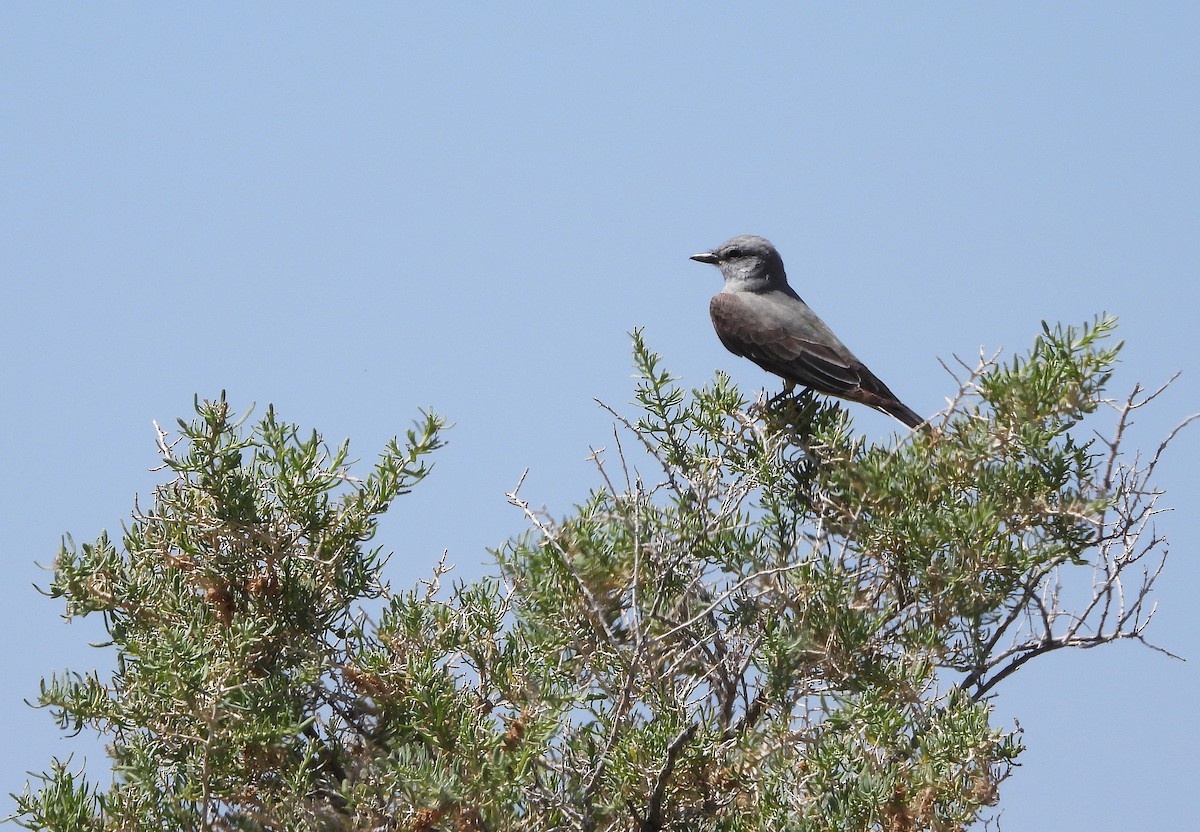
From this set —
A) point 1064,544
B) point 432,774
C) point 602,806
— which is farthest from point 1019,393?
point 432,774

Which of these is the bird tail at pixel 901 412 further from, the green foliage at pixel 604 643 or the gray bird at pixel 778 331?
the green foliage at pixel 604 643

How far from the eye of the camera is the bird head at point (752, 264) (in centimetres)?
960

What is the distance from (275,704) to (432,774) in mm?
927

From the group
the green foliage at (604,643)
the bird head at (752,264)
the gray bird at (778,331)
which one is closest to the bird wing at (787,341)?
the gray bird at (778,331)

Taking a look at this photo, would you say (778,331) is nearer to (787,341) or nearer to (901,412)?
(787,341)

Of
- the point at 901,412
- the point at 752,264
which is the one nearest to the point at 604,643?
the point at 901,412

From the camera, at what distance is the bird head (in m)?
9.60

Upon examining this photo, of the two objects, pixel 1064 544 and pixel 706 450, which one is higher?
pixel 706 450

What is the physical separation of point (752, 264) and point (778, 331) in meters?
1.28

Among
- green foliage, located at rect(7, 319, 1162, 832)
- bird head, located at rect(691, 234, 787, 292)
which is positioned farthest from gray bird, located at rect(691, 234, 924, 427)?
green foliage, located at rect(7, 319, 1162, 832)

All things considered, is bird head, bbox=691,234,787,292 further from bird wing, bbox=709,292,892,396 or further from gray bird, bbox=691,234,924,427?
bird wing, bbox=709,292,892,396

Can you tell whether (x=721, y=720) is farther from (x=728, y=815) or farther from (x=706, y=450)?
(x=706, y=450)

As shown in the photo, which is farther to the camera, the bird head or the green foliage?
the bird head

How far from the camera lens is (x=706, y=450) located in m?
6.10
